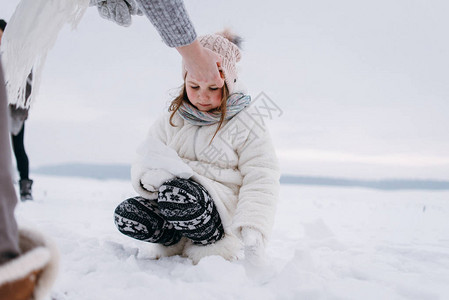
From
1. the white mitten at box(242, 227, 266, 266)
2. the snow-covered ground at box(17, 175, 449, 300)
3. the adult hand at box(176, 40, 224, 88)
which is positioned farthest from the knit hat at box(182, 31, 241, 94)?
the snow-covered ground at box(17, 175, 449, 300)

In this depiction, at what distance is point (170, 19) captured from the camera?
41.9 inches

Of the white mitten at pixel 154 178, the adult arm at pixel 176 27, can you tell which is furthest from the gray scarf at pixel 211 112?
the adult arm at pixel 176 27

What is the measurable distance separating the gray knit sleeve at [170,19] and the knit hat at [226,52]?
51 centimetres

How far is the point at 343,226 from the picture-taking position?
10.1 ft

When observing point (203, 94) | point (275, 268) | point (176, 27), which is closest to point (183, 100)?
point (203, 94)

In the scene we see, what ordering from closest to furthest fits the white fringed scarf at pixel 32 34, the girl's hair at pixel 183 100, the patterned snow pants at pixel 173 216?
the white fringed scarf at pixel 32 34 → the patterned snow pants at pixel 173 216 → the girl's hair at pixel 183 100

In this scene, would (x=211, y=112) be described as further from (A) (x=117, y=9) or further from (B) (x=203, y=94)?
(A) (x=117, y=9)

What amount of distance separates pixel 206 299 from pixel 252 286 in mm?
212

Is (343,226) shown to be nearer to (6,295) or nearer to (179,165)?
(179,165)

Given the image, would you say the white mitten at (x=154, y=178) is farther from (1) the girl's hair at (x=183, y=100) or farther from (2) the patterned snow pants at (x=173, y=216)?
(1) the girl's hair at (x=183, y=100)

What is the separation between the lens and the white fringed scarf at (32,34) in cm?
134

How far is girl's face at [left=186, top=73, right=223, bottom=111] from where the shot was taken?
1.61 metres

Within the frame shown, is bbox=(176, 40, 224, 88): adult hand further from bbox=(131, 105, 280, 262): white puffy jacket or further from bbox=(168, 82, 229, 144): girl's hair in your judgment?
bbox=(131, 105, 280, 262): white puffy jacket

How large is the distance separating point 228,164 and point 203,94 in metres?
0.33
